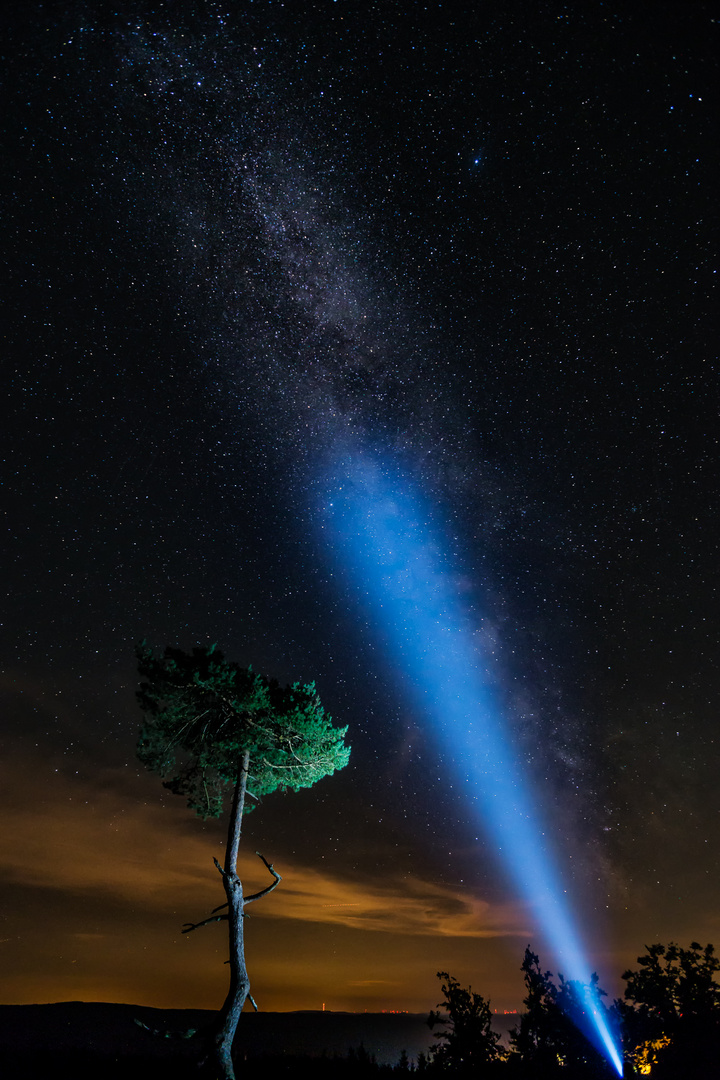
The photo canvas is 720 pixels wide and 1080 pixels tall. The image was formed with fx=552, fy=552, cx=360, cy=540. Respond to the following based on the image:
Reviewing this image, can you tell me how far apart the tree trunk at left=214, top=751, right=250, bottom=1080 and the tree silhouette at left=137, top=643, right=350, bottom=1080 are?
0.03 meters

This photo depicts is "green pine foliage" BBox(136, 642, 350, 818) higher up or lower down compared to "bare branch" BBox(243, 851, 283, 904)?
higher up

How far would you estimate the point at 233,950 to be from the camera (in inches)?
553

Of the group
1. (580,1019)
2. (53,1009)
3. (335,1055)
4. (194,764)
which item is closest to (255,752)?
(194,764)

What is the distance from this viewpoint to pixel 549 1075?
50.5 feet

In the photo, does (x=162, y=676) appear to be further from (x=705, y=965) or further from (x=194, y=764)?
(x=705, y=965)

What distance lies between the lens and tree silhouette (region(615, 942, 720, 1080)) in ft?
51.0

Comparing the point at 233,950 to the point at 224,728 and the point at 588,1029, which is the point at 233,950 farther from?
the point at 588,1029

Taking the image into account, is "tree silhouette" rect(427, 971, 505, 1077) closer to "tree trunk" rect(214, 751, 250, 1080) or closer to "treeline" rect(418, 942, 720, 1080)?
"treeline" rect(418, 942, 720, 1080)

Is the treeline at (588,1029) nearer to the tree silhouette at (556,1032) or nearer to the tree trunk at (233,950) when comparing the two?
the tree silhouette at (556,1032)

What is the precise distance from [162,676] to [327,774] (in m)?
6.28

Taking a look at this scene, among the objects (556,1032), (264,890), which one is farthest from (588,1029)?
(264,890)

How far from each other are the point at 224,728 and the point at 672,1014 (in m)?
16.7

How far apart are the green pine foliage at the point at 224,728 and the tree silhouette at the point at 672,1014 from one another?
1199 cm

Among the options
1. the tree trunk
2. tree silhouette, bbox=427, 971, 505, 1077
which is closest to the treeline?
tree silhouette, bbox=427, 971, 505, 1077
